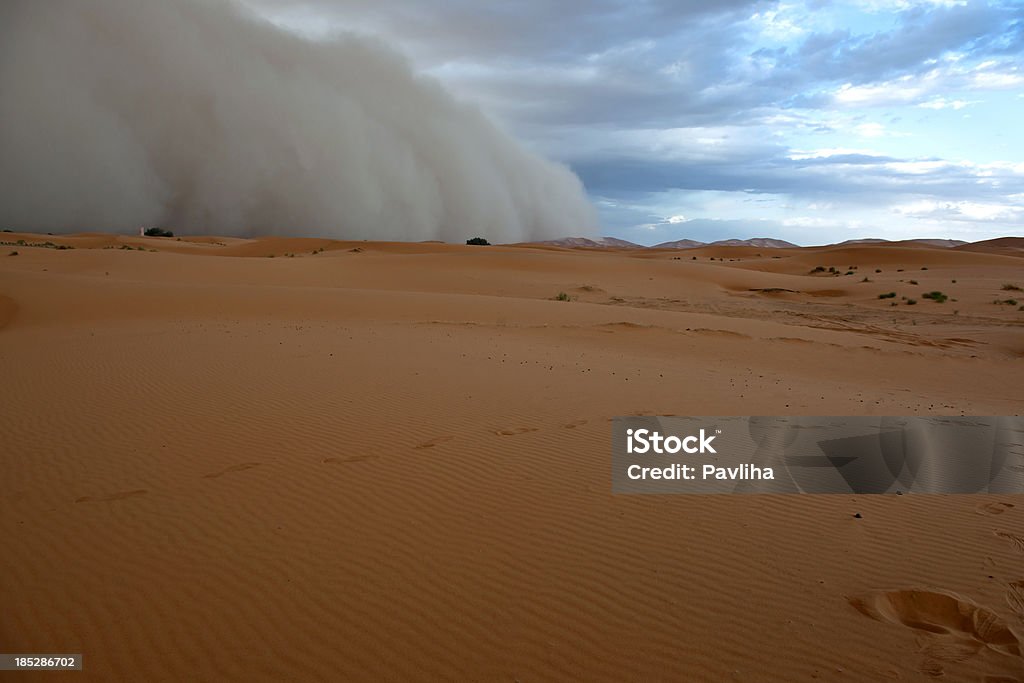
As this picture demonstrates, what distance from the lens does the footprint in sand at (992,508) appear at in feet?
16.4

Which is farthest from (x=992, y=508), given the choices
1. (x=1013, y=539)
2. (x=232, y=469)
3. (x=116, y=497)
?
(x=116, y=497)

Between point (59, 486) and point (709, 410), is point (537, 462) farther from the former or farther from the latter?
point (59, 486)

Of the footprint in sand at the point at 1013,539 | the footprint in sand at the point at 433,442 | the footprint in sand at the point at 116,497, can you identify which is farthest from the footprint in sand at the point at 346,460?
the footprint in sand at the point at 1013,539

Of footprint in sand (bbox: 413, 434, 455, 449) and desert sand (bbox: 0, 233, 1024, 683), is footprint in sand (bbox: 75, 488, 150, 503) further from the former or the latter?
footprint in sand (bbox: 413, 434, 455, 449)

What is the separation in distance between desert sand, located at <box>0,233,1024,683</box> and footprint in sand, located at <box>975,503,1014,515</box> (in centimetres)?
3

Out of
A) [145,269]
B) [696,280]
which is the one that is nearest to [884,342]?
[696,280]

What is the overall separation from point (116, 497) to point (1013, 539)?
6.69 metres

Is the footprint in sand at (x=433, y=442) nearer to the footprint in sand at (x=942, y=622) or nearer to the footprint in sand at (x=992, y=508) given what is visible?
the footprint in sand at (x=942, y=622)

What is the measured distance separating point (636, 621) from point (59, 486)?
475 cm

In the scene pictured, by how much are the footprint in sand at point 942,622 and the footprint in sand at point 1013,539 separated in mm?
1074

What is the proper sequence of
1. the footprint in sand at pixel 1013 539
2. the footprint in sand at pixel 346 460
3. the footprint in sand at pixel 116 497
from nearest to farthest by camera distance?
the footprint in sand at pixel 1013 539, the footprint in sand at pixel 116 497, the footprint in sand at pixel 346 460

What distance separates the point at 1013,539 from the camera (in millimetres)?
4484
